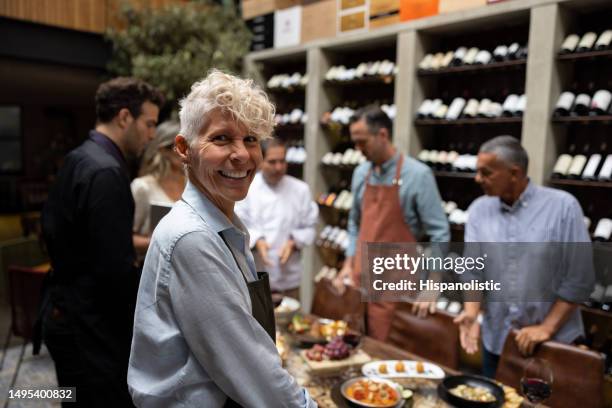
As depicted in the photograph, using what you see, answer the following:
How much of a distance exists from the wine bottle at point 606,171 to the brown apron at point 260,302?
280cm

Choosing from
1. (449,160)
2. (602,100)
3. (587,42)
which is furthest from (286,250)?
(587,42)

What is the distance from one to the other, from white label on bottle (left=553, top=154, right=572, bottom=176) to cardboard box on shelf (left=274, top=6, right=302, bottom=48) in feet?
9.28

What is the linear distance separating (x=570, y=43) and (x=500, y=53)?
479mm

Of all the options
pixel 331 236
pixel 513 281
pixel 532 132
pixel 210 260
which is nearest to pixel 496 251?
pixel 513 281

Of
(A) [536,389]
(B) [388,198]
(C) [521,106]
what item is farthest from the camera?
(C) [521,106]

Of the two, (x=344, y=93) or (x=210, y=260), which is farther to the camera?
(x=344, y=93)

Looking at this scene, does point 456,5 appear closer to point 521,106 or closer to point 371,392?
point 521,106

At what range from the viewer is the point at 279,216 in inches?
142

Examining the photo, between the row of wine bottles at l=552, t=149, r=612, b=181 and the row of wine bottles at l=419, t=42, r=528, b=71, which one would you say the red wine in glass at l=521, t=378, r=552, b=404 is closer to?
the row of wine bottles at l=552, t=149, r=612, b=181

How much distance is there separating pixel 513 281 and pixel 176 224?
1.65 metres

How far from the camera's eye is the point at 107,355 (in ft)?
6.48

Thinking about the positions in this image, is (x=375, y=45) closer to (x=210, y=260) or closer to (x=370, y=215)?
(x=370, y=215)

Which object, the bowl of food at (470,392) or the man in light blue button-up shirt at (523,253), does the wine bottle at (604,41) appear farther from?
the bowl of food at (470,392)

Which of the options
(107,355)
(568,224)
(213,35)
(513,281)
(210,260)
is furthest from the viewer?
(213,35)
